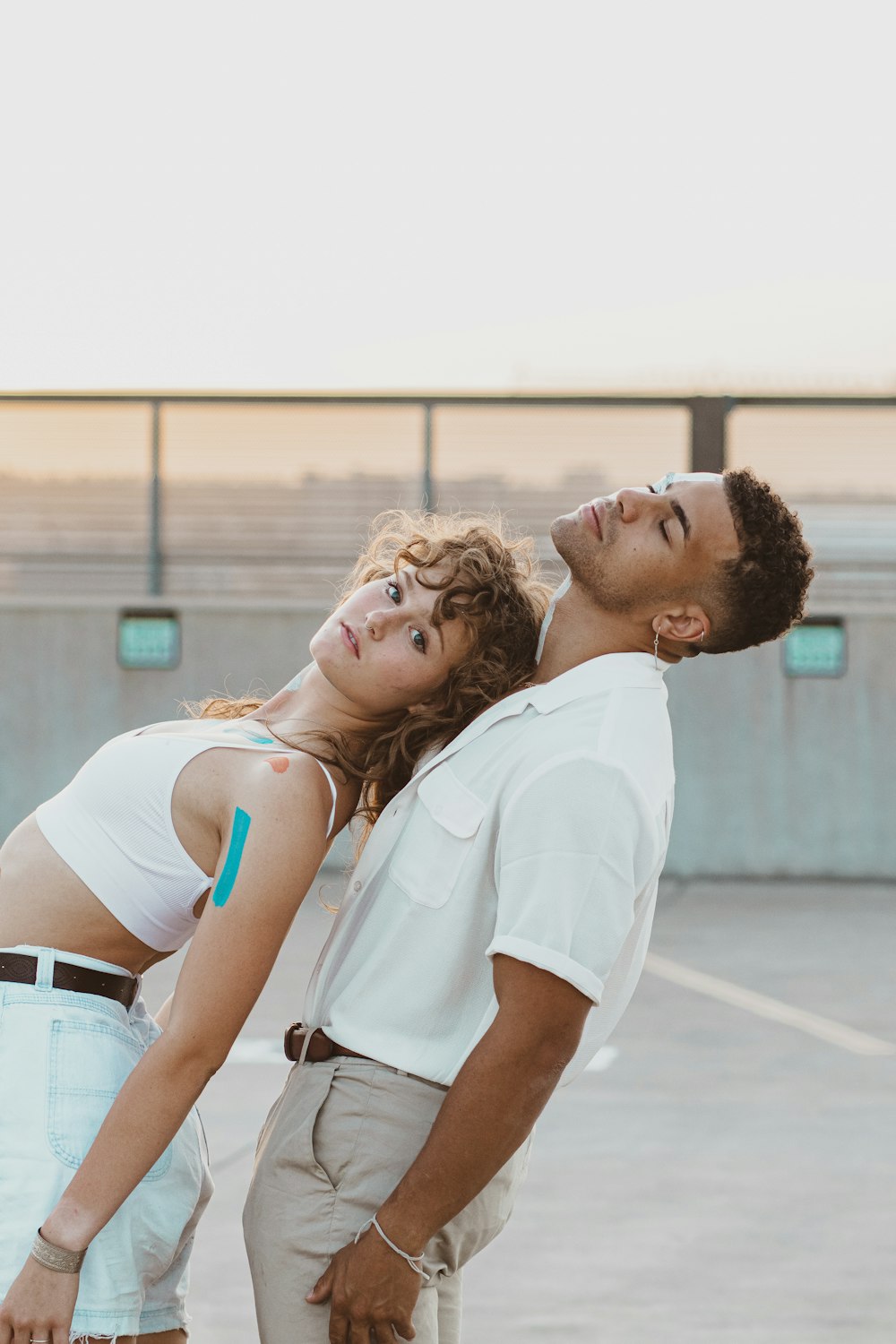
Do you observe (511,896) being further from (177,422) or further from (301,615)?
(177,422)

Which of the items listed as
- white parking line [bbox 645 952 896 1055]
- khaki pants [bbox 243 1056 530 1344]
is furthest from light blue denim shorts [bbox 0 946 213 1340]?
white parking line [bbox 645 952 896 1055]

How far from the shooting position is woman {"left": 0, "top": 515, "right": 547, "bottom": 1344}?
187 centimetres

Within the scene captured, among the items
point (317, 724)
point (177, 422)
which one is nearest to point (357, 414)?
point (177, 422)

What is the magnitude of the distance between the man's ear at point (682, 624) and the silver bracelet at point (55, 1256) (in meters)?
1.08

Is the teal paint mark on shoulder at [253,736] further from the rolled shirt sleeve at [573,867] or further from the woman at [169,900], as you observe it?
the rolled shirt sleeve at [573,867]

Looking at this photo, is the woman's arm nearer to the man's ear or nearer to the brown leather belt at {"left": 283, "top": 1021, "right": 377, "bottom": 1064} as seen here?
the brown leather belt at {"left": 283, "top": 1021, "right": 377, "bottom": 1064}

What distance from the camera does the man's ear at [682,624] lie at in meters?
2.14

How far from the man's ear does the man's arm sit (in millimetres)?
539

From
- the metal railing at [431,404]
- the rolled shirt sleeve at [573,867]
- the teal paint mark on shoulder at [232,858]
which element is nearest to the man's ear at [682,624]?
the rolled shirt sleeve at [573,867]

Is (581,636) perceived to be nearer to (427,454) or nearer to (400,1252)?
(400,1252)

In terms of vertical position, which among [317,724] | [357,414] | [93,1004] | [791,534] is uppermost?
[357,414]

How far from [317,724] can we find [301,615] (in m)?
9.04

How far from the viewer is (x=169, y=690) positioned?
1123 cm

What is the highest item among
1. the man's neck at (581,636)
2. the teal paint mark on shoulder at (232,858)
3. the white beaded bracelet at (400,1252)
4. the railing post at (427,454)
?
the railing post at (427,454)
